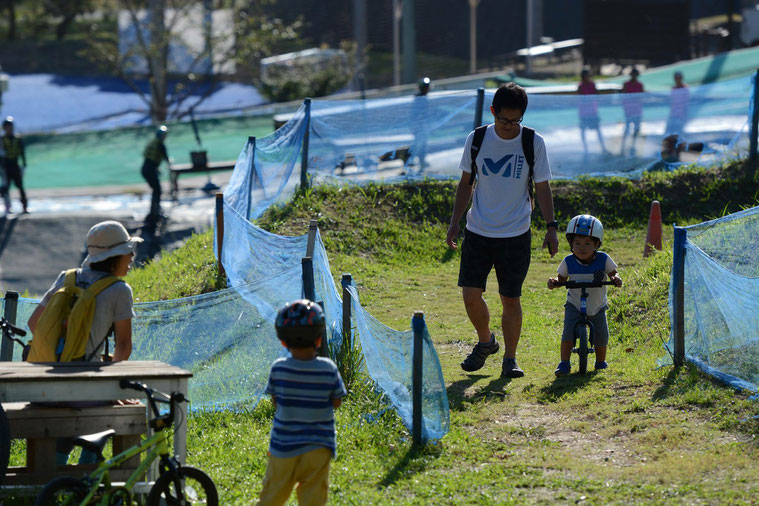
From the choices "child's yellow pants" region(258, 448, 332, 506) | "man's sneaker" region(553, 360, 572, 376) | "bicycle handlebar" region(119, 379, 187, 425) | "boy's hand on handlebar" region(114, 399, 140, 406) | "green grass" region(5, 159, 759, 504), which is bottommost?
"green grass" region(5, 159, 759, 504)

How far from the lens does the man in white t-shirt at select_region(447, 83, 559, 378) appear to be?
659 centimetres

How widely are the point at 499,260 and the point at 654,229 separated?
475 cm

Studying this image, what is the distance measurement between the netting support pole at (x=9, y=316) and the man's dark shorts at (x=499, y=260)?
117 inches

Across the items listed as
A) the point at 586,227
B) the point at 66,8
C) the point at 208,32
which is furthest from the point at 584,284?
the point at 66,8

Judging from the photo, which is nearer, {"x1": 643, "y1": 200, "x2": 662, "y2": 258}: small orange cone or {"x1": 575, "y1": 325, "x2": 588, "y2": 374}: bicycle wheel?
{"x1": 575, "y1": 325, "x2": 588, "y2": 374}: bicycle wheel

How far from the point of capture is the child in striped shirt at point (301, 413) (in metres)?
4.37

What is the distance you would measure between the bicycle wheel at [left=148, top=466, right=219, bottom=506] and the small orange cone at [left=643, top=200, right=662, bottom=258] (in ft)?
23.2

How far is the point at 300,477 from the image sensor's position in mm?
4418

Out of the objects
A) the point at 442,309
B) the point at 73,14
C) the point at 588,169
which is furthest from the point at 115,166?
the point at 73,14

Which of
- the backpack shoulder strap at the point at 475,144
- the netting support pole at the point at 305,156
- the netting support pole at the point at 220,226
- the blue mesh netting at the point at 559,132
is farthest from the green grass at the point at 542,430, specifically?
the blue mesh netting at the point at 559,132

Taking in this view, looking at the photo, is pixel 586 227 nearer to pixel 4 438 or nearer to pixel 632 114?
pixel 4 438

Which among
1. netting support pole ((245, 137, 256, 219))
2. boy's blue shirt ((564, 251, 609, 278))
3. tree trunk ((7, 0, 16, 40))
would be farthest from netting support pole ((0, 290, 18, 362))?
tree trunk ((7, 0, 16, 40))

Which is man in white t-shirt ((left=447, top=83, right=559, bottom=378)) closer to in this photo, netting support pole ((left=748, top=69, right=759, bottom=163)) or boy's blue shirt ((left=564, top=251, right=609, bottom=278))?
boy's blue shirt ((left=564, top=251, right=609, bottom=278))

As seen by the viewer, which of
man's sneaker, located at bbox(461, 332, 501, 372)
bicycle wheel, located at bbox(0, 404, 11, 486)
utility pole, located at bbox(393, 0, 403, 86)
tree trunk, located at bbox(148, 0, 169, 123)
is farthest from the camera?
utility pole, located at bbox(393, 0, 403, 86)
